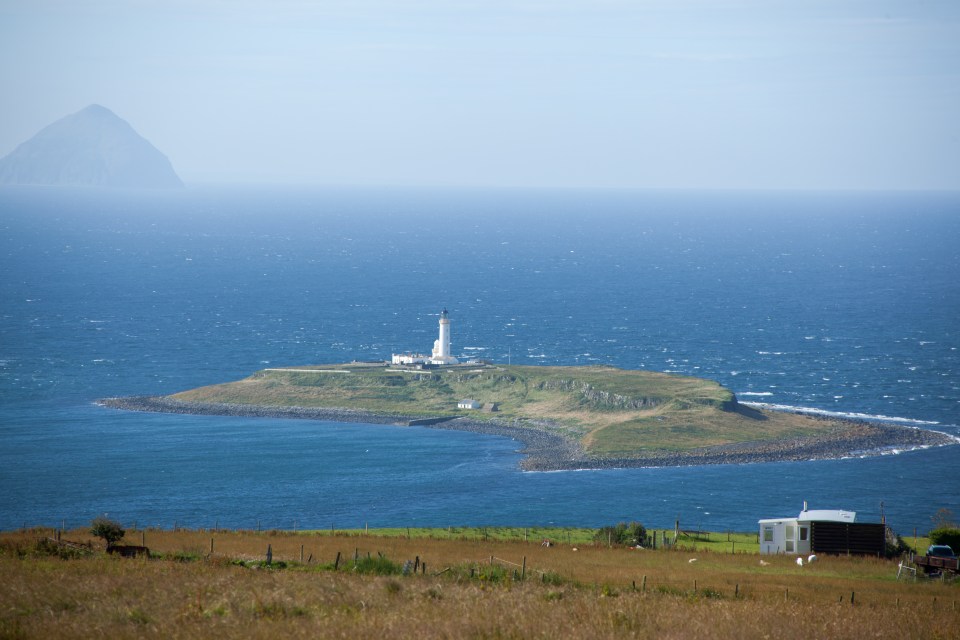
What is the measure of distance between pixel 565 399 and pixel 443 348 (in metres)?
16.9

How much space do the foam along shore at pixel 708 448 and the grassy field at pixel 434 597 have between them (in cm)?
4204

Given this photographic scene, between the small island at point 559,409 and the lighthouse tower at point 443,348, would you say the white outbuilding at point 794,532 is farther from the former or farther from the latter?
the lighthouse tower at point 443,348

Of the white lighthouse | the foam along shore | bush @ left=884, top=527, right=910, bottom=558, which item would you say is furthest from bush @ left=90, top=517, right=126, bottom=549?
the white lighthouse

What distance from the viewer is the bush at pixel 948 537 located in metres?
45.0

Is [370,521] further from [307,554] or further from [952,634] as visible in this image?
[952,634]

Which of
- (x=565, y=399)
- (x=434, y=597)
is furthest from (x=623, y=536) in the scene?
(x=565, y=399)

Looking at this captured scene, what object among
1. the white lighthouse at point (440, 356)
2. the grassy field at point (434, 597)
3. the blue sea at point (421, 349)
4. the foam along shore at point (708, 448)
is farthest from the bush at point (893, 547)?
the white lighthouse at point (440, 356)

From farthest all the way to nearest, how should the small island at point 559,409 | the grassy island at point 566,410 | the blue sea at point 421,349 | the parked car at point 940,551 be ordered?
the grassy island at point 566,410, the small island at point 559,409, the blue sea at point 421,349, the parked car at point 940,551

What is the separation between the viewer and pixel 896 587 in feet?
113

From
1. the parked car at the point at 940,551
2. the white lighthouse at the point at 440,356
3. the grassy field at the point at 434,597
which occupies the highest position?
the grassy field at the point at 434,597

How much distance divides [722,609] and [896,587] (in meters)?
9.62

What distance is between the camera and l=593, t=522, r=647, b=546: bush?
46750 millimetres

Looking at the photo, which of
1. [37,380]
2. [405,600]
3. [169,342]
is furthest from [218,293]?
[405,600]

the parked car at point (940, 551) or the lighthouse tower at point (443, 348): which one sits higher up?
the parked car at point (940, 551)
